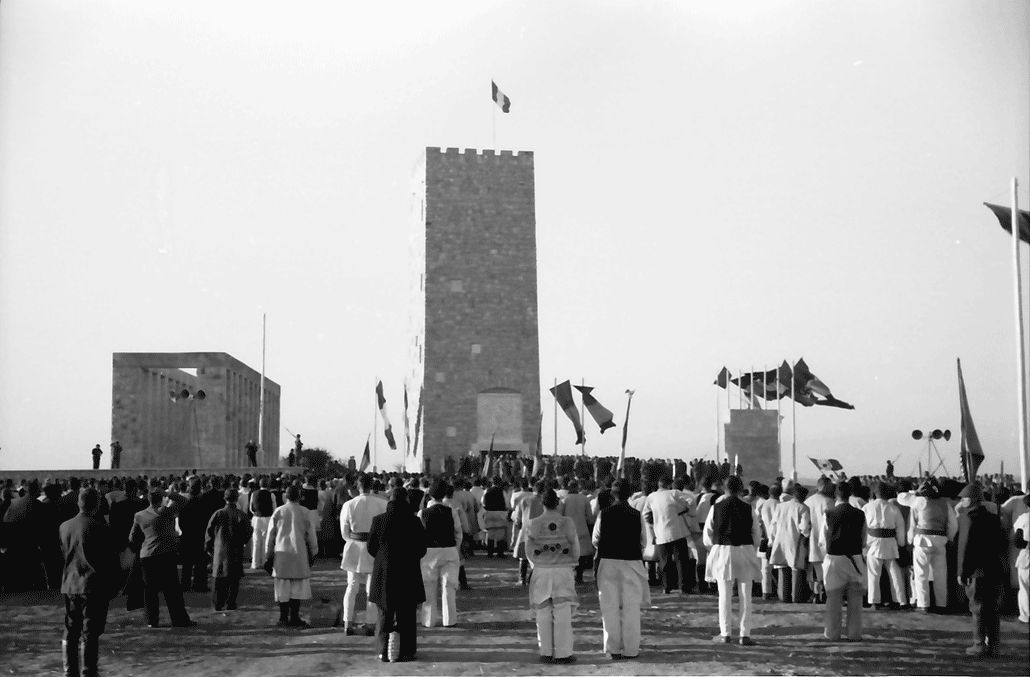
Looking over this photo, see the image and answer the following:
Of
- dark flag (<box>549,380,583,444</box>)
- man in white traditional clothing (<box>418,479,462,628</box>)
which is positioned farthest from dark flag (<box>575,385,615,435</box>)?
man in white traditional clothing (<box>418,479,462,628</box>)

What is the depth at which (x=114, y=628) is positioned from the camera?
11.8 m

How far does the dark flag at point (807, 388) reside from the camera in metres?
29.4

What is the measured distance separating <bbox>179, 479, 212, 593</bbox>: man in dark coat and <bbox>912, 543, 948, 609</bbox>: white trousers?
839cm

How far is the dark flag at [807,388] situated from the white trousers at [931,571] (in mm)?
16990

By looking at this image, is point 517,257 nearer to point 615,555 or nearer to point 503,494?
point 503,494

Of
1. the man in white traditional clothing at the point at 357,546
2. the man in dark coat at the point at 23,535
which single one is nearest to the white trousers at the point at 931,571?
the man in white traditional clothing at the point at 357,546

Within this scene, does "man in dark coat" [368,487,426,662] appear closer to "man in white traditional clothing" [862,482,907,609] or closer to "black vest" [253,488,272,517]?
"black vest" [253,488,272,517]

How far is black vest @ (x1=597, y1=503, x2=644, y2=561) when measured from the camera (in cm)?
994

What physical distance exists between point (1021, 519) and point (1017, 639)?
1204 millimetres

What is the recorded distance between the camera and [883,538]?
1273 centimetres

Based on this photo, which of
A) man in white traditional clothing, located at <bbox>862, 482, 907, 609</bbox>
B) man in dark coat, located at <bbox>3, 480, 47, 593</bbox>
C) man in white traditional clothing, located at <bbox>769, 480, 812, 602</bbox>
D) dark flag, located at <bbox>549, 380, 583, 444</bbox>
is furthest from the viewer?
dark flag, located at <bbox>549, 380, 583, 444</bbox>

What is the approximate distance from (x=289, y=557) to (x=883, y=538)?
642 cm

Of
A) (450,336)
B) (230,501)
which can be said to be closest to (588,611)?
(230,501)

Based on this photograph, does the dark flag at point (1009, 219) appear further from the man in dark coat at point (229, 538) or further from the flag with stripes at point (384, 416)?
the flag with stripes at point (384, 416)
